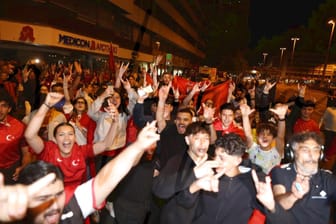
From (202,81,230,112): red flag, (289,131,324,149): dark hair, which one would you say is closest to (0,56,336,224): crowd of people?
(289,131,324,149): dark hair

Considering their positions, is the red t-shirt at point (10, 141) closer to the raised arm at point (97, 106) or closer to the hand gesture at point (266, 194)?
the raised arm at point (97, 106)

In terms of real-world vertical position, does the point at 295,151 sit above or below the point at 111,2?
below

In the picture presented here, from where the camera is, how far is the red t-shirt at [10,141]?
4.22m

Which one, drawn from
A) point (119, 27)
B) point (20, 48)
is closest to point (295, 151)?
point (20, 48)

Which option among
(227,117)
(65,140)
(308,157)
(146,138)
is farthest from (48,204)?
(227,117)

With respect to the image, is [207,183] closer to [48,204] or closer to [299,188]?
[299,188]

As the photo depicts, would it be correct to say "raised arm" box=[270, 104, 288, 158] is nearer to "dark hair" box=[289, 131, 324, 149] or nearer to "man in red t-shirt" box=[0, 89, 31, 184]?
"dark hair" box=[289, 131, 324, 149]

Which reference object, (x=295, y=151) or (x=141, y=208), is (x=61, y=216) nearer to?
(x=141, y=208)

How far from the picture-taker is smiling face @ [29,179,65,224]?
200 cm

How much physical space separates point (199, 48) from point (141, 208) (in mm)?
87218

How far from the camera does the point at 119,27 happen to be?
34.1m

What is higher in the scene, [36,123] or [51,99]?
[51,99]

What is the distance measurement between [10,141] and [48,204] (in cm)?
250

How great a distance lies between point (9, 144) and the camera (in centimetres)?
427
